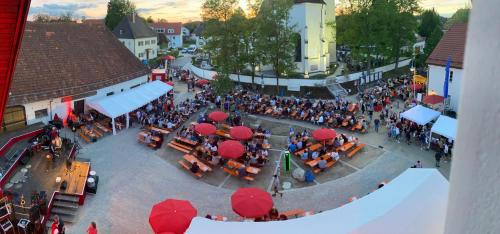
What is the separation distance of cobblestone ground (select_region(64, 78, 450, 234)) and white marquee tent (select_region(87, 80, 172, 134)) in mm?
2375

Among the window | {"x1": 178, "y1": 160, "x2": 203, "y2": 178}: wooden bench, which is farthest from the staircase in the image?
the window

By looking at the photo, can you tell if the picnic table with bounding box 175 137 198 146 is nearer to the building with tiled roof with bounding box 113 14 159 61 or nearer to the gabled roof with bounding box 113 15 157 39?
the building with tiled roof with bounding box 113 14 159 61

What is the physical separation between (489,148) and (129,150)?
75.7ft

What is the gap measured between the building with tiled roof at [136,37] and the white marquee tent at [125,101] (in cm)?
3659

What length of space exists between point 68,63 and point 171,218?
2164 cm

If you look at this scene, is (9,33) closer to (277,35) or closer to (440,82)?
(440,82)

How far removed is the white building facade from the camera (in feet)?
141

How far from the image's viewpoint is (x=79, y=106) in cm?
2897

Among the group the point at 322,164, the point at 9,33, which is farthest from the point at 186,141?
the point at 9,33

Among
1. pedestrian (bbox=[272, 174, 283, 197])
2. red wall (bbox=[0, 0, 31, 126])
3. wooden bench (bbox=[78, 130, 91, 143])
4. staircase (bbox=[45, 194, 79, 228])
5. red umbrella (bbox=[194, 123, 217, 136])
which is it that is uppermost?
red wall (bbox=[0, 0, 31, 126])

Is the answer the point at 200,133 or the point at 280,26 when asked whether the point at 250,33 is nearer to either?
the point at 280,26

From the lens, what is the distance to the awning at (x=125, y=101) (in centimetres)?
2614

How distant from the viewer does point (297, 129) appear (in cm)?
2745

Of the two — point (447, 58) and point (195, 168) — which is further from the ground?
point (447, 58)
